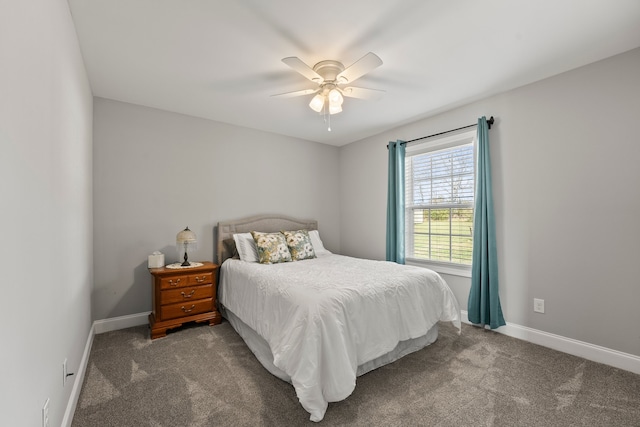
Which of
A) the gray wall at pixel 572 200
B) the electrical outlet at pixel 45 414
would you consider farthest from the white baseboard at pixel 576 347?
the electrical outlet at pixel 45 414

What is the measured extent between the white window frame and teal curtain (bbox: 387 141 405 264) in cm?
14

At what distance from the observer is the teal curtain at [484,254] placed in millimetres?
2915

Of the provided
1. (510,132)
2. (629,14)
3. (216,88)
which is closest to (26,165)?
(216,88)

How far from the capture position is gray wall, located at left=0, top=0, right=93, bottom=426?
0.91 m

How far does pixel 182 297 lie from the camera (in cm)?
302

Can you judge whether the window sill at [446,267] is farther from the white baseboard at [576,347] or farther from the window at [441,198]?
the white baseboard at [576,347]

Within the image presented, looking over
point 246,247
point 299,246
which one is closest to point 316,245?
point 299,246

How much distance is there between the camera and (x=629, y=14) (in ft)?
6.13

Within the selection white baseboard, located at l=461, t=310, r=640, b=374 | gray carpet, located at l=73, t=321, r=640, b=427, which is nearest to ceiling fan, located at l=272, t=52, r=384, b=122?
gray carpet, located at l=73, t=321, r=640, b=427

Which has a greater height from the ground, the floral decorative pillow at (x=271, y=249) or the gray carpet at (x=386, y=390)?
the floral decorative pillow at (x=271, y=249)

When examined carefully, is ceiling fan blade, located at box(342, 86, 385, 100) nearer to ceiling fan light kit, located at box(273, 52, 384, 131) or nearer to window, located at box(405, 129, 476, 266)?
ceiling fan light kit, located at box(273, 52, 384, 131)

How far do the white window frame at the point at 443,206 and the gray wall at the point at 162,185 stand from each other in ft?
5.80

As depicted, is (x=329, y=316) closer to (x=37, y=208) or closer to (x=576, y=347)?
(x=37, y=208)

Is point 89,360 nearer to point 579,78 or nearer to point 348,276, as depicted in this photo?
point 348,276
